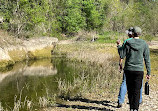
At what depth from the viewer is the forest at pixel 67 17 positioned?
27797 mm

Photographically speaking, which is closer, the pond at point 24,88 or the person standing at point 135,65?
the person standing at point 135,65

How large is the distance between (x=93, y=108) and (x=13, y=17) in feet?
78.7

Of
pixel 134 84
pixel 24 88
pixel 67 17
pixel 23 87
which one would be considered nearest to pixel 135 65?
pixel 134 84

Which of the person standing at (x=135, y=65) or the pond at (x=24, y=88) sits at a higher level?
the person standing at (x=135, y=65)

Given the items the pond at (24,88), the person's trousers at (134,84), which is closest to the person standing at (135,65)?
the person's trousers at (134,84)

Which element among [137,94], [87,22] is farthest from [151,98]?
[87,22]

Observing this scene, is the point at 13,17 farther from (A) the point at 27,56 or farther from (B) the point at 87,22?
(B) the point at 87,22

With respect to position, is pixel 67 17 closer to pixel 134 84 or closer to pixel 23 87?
pixel 23 87

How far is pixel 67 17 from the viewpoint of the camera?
44.9 meters

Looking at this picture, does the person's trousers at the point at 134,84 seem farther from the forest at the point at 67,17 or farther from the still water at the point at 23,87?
the forest at the point at 67,17

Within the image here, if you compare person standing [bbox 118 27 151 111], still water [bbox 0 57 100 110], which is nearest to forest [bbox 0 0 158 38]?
still water [bbox 0 57 100 110]

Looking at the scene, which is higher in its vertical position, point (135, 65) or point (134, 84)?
point (135, 65)

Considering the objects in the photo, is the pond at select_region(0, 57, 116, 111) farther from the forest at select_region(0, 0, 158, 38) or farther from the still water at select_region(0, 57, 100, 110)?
the forest at select_region(0, 0, 158, 38)

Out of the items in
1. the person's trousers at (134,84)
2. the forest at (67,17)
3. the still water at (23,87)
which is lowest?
the still water at (23,87)
